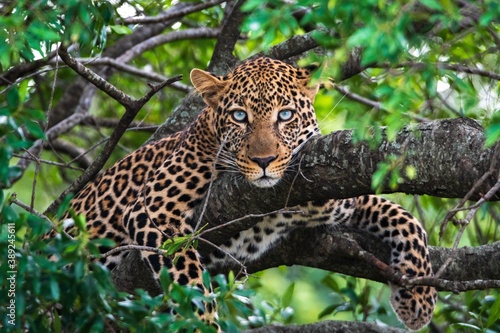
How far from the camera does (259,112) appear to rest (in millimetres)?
6824

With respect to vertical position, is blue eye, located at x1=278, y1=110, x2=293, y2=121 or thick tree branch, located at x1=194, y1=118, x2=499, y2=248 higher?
blue eye, located at x1=278, y1=110, x2=293, y2=121

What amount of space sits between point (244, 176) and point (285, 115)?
2.96 feet

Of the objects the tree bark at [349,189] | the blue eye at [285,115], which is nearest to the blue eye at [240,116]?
the blue eye at [285,115]

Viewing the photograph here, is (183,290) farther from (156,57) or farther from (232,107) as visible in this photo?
(156,57)

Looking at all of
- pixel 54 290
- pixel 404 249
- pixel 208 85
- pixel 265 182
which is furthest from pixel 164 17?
pixel 54 290

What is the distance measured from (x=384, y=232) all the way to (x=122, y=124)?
2.11m

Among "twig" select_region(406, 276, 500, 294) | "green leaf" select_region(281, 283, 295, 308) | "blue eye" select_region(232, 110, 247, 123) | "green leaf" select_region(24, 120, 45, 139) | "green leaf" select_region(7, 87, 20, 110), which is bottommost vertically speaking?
"green leaf" select_region(281, 283, 295, 308)

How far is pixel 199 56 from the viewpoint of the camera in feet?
35.9

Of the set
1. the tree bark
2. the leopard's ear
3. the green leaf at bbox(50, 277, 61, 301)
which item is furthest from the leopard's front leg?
the green leaf at bbox(50, 277, 61, 301)

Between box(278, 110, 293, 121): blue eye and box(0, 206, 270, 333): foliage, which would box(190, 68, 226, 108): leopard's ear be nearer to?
box(278, 110, 293, 121): blue eye

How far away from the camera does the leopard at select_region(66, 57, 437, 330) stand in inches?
255

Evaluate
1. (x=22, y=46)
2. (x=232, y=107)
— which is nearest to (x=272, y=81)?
(x=232, y=107)

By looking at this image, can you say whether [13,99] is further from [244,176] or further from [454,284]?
[454,284]

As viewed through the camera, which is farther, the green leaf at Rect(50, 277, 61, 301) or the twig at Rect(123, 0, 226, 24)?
the twig at Rect(123, 0, 226, 24)
